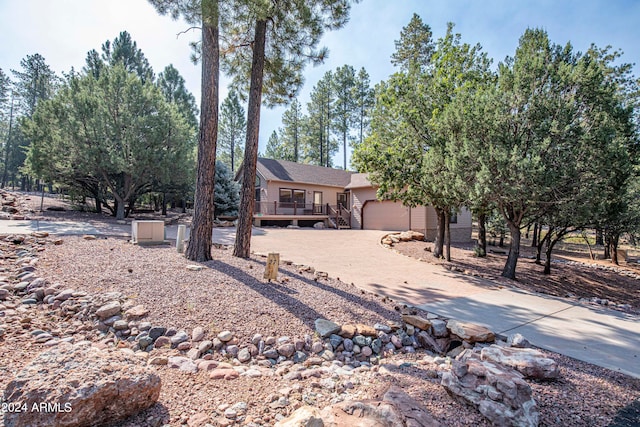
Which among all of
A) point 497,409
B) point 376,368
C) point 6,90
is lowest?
point 376,368

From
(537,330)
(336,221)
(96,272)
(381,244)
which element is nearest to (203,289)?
(96,272)

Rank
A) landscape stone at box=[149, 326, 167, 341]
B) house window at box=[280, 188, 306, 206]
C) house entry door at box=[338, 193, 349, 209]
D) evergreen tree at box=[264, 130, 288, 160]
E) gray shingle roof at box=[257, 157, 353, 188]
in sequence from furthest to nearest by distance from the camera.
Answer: evergreen tree at box=[264, 130, 288, 160] < house entry door at box=[338, 193, 349, 209] < house window at box=[280, 188, 306, 206] < gray shingle roof at box=[257, 157, 353, 188] < landscape stone at box=[149, 326, 167, 341]

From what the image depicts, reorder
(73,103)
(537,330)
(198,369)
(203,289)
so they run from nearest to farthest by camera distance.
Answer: (198,369) < (537,330) < (203,289) < (73,103)

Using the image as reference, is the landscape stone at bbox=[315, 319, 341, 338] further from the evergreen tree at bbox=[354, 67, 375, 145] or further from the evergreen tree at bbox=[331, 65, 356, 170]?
the evergreen tree at bbox=[331, 65, 356, 170]

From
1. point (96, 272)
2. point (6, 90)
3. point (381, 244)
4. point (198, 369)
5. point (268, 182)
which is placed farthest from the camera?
point (6, 90)

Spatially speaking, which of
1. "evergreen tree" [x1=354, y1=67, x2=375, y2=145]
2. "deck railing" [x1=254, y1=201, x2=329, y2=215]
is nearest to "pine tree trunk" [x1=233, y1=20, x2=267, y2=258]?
"deck railing" [x1=254, y1=201, x2=329, y2=215]

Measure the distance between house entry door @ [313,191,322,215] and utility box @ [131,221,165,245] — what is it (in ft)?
45.1

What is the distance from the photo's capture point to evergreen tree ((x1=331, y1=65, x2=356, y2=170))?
30.3 meters

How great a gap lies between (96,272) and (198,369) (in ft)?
10.9

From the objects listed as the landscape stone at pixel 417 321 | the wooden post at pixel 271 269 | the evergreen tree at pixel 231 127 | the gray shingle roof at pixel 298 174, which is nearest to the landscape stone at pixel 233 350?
the wooden post at pixel 271 269

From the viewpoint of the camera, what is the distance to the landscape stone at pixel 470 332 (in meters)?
3.60

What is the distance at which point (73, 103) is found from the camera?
547 inches

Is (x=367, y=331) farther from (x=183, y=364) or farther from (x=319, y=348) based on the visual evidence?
(x=183, y=364)

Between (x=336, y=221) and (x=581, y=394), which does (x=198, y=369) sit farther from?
(x=336, y=221)
